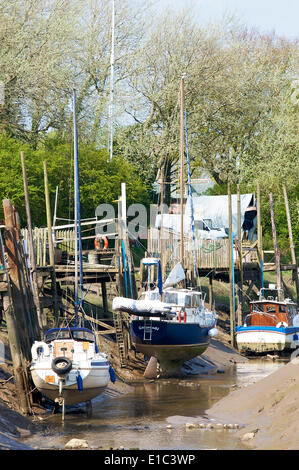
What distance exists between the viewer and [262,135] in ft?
200

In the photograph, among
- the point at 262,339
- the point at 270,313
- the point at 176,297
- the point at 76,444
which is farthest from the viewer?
the point at 270,313

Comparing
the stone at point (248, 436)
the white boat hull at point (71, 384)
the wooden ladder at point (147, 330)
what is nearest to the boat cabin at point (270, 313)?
the wooden ladder at point (147, 330)

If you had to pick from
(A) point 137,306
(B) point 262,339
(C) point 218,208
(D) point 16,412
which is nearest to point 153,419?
(D) point 16,412

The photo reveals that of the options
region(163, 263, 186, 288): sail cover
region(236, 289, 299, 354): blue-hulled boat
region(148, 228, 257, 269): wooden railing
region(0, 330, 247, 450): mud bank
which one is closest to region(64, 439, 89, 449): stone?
region(0, 330, 247, 450): mud bank

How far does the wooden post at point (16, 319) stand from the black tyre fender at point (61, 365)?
1275 millimetres

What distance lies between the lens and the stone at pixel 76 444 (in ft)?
55.7

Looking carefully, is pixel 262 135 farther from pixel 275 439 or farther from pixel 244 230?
pixel 275 439

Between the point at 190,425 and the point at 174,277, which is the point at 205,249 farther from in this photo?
the point at 190,425

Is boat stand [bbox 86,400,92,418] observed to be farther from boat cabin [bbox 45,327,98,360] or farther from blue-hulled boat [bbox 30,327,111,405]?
boat cabin [bbox 45,327,98,360]

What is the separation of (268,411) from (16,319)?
7576mm

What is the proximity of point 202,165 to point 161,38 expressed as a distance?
35.5 ft

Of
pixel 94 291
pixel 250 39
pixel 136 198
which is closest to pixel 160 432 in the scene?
pixel 94 291

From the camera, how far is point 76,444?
1712 centimetres

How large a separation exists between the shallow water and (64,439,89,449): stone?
11.8 inches
